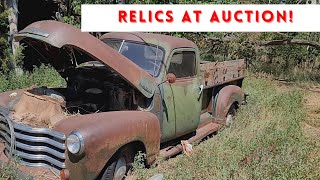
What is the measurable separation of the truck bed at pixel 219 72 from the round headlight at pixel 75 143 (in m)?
3.08

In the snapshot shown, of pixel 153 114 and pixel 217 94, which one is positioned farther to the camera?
pixel 217 94

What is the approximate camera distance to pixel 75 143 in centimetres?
351

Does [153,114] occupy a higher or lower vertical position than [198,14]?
lower

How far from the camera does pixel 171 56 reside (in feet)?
17.2

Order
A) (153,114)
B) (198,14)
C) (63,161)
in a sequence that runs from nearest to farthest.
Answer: (63,161) < (153,114) < (198,14)

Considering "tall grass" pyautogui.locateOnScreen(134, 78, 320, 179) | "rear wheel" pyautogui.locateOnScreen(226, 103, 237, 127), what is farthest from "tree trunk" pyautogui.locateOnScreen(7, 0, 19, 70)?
"tall grass" pyautogui.locateOnScreen(134, 78, 320, 179)

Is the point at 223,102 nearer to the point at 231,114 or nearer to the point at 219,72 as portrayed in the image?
the point at 219,72

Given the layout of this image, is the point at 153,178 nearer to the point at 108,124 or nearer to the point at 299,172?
the point at 108,124

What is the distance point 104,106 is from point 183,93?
1.24 metres

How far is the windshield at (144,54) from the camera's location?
5043 millimetres

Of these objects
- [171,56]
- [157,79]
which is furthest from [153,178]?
[171,56]

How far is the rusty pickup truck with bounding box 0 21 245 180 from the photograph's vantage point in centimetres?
370

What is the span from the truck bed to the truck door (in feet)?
1.30

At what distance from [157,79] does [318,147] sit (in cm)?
257
